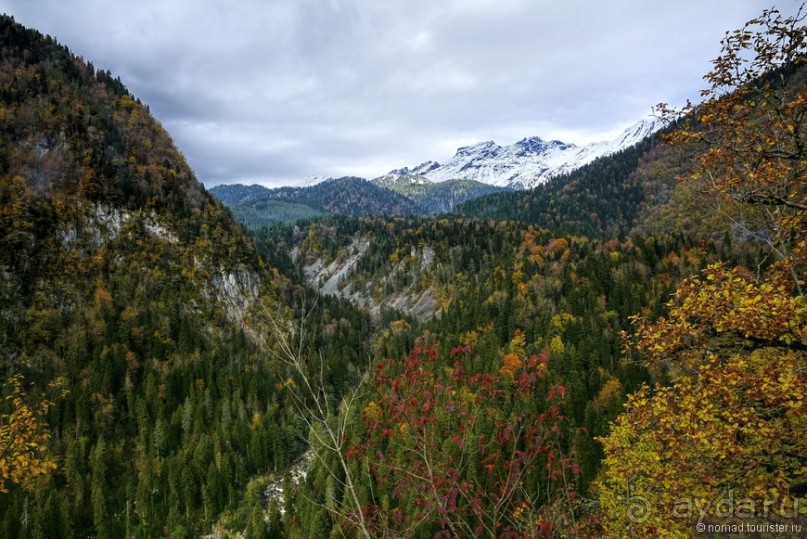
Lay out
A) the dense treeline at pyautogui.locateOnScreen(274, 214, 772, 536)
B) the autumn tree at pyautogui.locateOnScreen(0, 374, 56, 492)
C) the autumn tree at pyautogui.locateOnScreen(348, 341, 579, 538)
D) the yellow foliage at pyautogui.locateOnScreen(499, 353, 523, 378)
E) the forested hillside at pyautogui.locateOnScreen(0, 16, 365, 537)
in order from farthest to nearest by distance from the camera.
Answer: the yellow foliage at pyautogui.locateOnScreen(499, 353, 523, 378)
the forested hillside at pyautogui.locateOnScreen(0, 16, 365, 537)
the dense treeline at pyautogui.locateOnScreen(274, 214, 772, 536)
the autumn tree at pyautogui.locateOnScreen(0, 374, 56, 492)
the autumn tree at pyautogui.locateOnScreen(348, 341, 579, 538)

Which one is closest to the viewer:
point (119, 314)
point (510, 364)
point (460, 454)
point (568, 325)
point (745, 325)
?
point (745, 325)

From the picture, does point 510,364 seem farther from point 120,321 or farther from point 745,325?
point 120,321

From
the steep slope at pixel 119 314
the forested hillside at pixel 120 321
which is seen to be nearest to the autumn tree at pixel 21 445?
the forested hillside at pixel 120 321

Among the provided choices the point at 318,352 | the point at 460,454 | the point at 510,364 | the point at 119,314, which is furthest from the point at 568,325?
the point at 119,314

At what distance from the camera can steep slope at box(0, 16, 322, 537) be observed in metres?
82.4

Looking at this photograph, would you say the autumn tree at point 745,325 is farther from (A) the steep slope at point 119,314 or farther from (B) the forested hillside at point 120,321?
(A) the steep slope at point 119,314

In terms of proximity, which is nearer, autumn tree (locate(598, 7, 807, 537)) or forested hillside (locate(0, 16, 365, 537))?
autumn tree (locate(598, 7, 807, 537))

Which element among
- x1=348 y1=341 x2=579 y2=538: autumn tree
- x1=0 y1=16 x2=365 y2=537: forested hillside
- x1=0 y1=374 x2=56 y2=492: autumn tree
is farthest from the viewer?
x1=0 y1=16 x2=365 y2=537: forested hillside

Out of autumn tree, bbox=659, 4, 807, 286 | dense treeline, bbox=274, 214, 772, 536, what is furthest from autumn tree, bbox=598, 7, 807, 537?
dense treeline, bbox=274, 214, 772, 536

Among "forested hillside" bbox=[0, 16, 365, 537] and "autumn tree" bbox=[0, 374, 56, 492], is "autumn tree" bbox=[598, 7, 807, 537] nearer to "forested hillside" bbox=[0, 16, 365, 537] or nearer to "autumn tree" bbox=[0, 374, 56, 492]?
"autumn tree" bbox=[0, 374, 56, 492]

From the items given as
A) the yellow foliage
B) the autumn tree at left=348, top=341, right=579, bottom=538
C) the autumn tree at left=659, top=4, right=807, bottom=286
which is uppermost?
the autumn tree at left=659, top=4, right=807, bottom=286

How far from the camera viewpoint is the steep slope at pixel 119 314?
82.4 meters

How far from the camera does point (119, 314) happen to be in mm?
123438

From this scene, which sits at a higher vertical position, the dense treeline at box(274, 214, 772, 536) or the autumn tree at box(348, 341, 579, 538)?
the autumn tree at box(348, 341, 579, 538)
